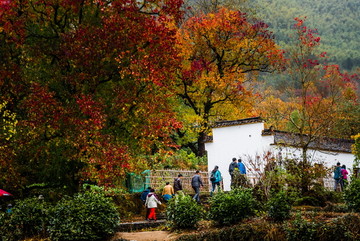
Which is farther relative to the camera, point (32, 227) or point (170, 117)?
point (170, 117)

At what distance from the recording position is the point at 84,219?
43.3 ft

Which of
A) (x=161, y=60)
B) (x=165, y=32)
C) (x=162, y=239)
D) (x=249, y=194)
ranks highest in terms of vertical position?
(x=165, y=32)

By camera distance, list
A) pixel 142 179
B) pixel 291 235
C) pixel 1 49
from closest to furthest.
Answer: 1. pixel 291 235
2. pixel 1 49
3. pixel 142 179

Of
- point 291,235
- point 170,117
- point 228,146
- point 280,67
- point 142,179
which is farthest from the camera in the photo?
point 280,67

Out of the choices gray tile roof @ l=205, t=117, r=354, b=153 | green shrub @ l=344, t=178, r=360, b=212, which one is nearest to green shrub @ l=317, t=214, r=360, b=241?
green shrub @ l=344, t=178, r=360, b=212

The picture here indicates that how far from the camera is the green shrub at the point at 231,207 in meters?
13.7

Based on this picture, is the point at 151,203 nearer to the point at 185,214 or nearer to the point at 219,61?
the point at 185,214

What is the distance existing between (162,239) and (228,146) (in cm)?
1515

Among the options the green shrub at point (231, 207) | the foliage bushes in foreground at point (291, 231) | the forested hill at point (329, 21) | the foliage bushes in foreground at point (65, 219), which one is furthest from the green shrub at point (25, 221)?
the forested hill at point (329, 21)

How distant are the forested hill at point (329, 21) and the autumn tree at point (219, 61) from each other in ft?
145

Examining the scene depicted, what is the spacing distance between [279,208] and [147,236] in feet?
13.4

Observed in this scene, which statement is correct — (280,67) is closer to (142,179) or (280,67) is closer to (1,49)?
(142,179)

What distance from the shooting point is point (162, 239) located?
44.4ft

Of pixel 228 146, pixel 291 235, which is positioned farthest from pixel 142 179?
pixel 291 235
